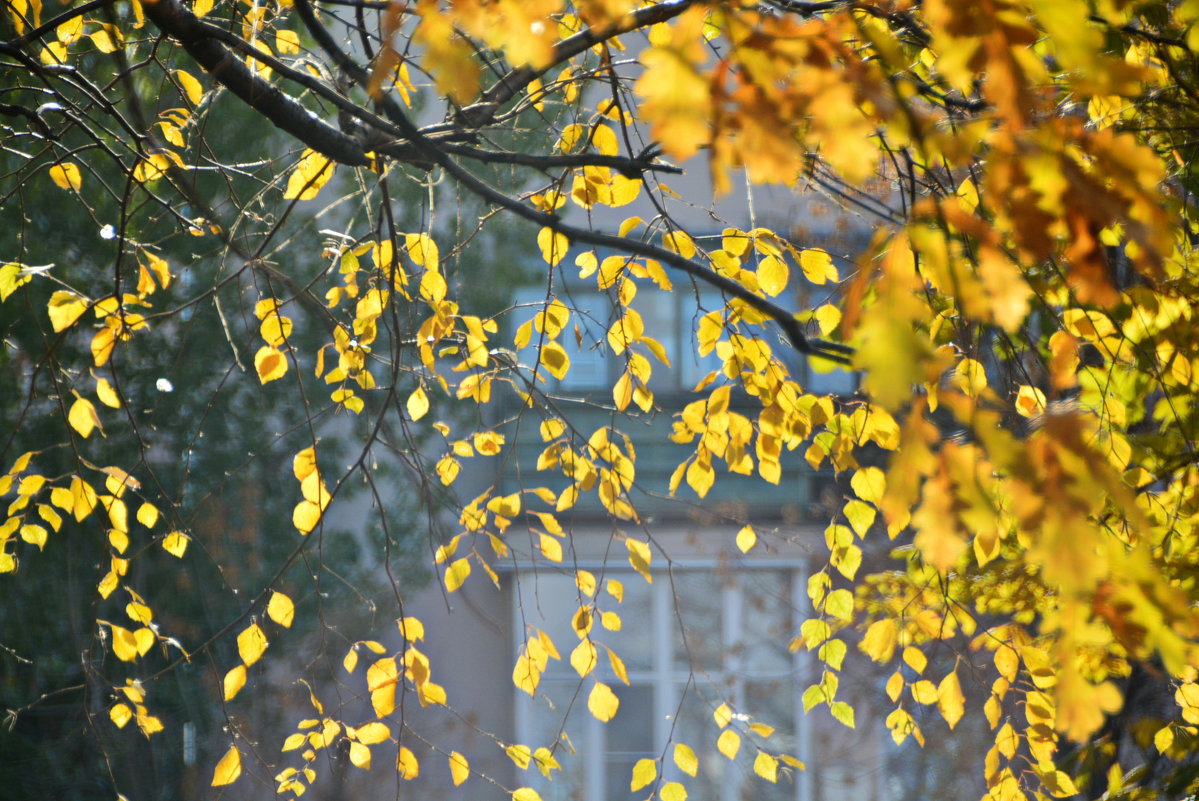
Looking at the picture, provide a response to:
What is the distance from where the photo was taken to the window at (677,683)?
5676mm

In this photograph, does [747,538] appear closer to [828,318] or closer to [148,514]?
[828,318]

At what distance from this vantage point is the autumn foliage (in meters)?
0.64

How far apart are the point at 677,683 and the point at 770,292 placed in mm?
4623

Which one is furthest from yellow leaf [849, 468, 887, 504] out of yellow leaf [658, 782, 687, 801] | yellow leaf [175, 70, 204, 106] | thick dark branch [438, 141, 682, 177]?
yellow leaf [175, 70, 204, 106]

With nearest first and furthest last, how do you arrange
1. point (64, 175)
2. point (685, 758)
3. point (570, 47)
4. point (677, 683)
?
point (570, 47) < point (685, 758) < point (64, 175) < point (677, 683)

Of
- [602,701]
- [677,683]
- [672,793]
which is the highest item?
[602,701]

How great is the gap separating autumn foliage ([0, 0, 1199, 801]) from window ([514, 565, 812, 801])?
2406 millimetres

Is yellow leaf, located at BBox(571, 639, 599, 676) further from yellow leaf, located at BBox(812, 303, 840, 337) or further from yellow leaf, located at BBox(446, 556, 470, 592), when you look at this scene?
yellow leaf, located at BBox(812, 303, 840, 337)

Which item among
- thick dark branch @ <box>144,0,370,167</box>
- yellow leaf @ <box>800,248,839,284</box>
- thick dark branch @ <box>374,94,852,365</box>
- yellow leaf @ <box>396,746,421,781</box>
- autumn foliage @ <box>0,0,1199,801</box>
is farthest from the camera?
yellow leaf @ <box>396,746,421,781</box>

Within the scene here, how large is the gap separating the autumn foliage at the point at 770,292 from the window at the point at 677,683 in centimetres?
241

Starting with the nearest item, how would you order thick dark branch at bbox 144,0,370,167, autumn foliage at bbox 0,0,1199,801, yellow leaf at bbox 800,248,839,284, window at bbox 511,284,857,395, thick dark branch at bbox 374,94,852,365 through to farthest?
autumn foliage at bbox 0,0,1199,801 < thick dark branch at bbox 374,94,852,365 < thick dark branch at bbox 144,0,370,167 < yellow leaf at bbox 800,248,839,284 < window at bbox 511,284,857,395

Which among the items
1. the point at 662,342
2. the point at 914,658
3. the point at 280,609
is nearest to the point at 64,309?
the point at 280,609

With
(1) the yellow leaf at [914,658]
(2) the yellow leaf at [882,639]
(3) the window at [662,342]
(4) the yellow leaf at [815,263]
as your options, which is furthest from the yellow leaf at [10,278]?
(3) the window at [662,342]

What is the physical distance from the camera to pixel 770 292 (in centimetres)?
155
